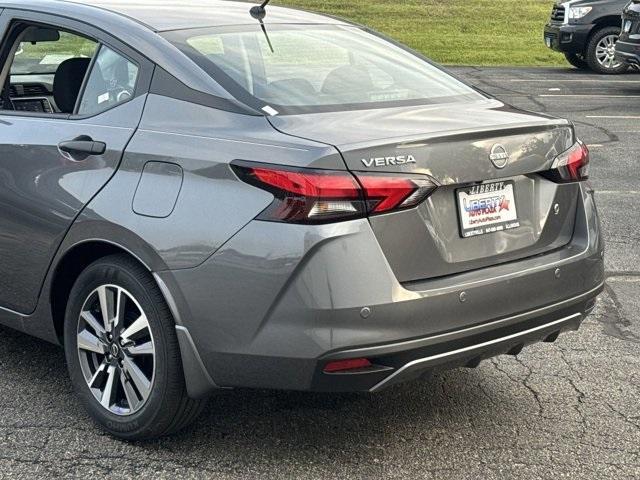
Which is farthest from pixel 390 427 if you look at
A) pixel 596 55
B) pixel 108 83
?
pixel 596 55

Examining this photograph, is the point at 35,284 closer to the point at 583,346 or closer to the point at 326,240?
the point at 326,240

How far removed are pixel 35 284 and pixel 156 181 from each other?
85 cm

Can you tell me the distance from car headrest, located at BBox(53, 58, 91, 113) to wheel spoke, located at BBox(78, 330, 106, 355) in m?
0.92

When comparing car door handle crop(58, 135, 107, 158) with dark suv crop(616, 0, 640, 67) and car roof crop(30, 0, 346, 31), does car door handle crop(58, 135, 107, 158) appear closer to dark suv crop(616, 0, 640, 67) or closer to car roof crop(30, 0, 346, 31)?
car roof crop(30, 0, 346, 31)

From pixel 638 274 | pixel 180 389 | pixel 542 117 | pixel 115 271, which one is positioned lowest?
pixel 638 274

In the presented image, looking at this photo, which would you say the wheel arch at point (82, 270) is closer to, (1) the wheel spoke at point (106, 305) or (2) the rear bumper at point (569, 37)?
(1) the wheel spoke at point (106, 305)

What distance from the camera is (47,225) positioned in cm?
394

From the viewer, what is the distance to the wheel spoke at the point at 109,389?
3848mm

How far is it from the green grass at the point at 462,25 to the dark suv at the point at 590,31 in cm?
→ 264

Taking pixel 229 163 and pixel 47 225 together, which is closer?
pixel 229 163

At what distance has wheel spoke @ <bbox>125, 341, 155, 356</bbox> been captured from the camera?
11.9ft

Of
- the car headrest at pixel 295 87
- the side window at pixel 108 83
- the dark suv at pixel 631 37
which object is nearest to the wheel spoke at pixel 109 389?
the side window at pixel 108 83

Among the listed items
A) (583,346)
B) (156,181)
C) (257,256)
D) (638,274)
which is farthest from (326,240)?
(638,274)

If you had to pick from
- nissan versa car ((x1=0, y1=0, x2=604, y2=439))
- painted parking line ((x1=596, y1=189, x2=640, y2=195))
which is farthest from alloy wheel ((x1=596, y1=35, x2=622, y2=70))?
nissan versa car ((x1=0, y1=0, x2=604, y2=439))
